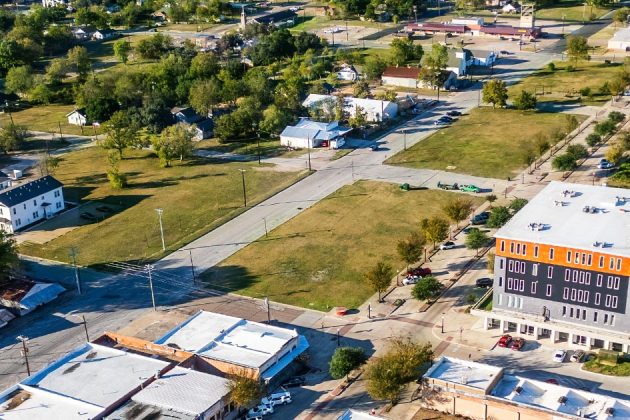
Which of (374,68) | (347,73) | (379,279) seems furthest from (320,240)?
(347,73)

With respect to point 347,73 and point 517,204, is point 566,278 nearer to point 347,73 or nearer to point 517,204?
point 517,204

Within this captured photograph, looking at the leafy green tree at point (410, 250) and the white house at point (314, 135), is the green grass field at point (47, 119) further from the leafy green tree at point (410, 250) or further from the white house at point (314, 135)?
the leafy green tree at point (410, 250)

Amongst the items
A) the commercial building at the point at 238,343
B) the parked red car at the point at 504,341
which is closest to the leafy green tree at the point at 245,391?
the commercial building at the point at 238,343

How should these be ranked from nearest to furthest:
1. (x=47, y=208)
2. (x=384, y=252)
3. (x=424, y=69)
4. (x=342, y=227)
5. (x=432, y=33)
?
(x=384, y=252) → (x=342, y=227) → (x=47, y=208) → (x=424, y=69) → (x=432, y=33)

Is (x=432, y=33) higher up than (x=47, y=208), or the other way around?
(x=432, y=33)

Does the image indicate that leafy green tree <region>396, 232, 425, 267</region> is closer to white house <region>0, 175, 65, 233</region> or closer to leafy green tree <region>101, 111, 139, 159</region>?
white house <region>0, 175, 65, 233</region>

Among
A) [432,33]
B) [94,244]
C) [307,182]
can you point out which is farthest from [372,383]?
[432,33]

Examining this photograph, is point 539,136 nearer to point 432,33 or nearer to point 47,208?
point 47,208
